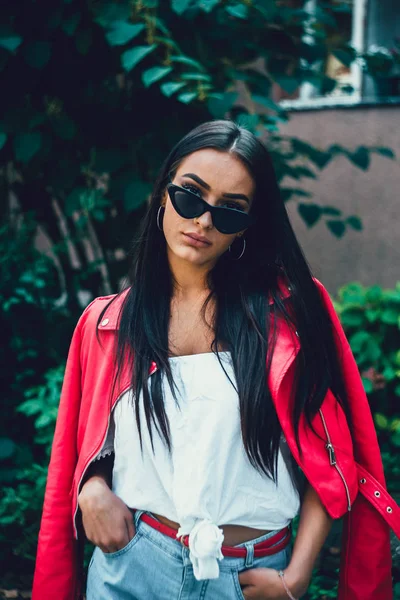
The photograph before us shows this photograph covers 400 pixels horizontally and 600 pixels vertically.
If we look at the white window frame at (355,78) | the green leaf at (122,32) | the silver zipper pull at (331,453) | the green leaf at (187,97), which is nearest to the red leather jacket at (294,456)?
the silver zipper pull at (331,453)

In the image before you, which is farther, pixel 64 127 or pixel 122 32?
pixel 64 127

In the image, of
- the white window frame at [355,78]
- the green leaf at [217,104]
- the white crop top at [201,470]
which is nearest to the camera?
the white crop top at [201,470]

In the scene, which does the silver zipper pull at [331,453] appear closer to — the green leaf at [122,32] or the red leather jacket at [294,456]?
the red leather jacket at [294,456]

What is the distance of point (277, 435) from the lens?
1.68 metres

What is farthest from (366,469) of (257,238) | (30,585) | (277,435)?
(30,585)

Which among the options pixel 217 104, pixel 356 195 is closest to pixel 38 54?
pixel 217 104

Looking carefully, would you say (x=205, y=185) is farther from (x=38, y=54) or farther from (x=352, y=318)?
(x=352, y=318)

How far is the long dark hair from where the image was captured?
1.64 metres

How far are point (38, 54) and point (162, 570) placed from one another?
8.05 ft

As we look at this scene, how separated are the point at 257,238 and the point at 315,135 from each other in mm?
4410

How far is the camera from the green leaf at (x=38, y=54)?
10.2 feet

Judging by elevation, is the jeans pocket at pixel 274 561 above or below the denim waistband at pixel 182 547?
below

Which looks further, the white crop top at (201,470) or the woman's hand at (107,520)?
the woman's hand at (107,520)

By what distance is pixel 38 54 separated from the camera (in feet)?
10.2
